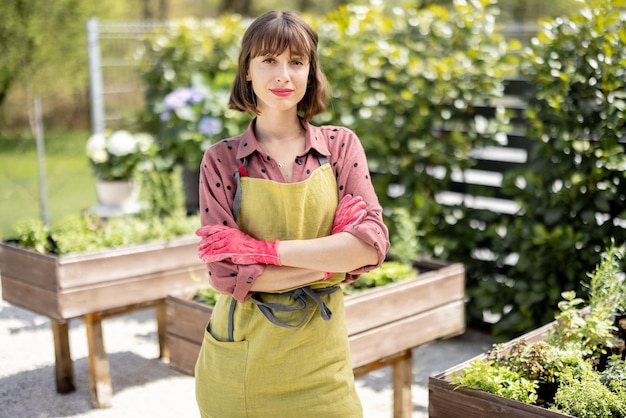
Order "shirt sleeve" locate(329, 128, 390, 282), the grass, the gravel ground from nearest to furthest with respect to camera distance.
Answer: "shirt sleeve" locate(329, 128, 390, 282) < the gravel ground < the grass

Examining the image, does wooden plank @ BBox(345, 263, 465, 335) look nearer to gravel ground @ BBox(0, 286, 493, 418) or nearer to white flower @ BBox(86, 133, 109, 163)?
gravel ground @ BBox(0, 286, 493, 418)

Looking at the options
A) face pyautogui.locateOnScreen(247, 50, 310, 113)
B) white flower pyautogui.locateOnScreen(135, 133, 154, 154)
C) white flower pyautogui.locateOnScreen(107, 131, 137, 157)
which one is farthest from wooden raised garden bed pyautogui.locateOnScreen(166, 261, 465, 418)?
white flower pyautogui.locateOnScreen(135, 133, 154, 154)

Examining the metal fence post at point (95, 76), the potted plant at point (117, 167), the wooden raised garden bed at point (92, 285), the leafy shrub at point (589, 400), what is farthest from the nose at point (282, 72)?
the metal fence post at point (95, 76)

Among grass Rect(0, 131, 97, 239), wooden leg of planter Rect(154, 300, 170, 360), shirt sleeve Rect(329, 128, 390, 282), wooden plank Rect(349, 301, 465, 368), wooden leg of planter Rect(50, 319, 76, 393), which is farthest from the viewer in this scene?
grass Rect(0, 131, 97, 239)

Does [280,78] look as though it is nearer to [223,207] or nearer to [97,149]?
[223,207]

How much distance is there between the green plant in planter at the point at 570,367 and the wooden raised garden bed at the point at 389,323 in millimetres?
767

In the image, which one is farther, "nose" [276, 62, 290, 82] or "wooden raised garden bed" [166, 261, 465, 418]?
"wooden raised garden bed" [166, 261, 465, 418]

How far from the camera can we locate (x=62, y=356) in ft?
12.8

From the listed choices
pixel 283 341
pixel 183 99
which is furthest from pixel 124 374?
pixel 283 341

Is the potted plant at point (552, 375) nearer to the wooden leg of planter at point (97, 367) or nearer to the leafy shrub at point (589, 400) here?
the leafy shrub at point (589, 400)

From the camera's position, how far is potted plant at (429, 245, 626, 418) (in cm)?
221

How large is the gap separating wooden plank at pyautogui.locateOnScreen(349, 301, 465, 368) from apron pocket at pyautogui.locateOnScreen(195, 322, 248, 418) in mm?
1057

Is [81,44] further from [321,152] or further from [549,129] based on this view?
[321,152]

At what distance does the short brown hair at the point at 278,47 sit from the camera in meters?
2.04
